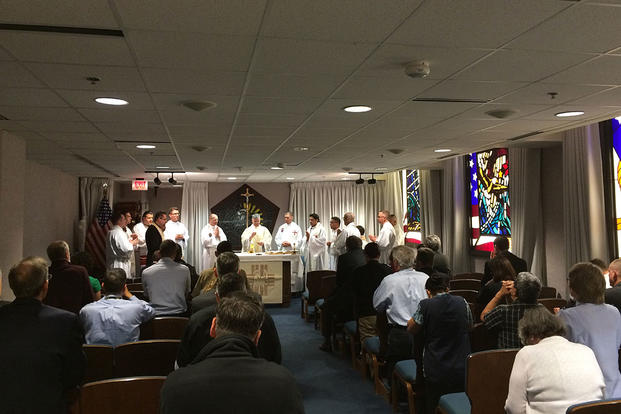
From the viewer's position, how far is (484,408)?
2.64m

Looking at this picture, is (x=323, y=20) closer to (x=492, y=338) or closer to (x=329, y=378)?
(x=492, y=338)

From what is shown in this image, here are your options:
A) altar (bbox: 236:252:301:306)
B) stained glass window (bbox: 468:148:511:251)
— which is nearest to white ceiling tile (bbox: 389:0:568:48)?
stained glass window (bbox: 468:148:511:251)

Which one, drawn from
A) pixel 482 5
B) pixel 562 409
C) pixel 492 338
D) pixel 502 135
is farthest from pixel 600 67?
pixel 502 135

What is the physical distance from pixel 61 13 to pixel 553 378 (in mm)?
2669

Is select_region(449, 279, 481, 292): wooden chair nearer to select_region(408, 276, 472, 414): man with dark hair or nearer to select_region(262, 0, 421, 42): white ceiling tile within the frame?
select_region(408, 276, 472, 414): man with dark hair

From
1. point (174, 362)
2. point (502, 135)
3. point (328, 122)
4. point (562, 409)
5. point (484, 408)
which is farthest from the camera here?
point (502, 135)

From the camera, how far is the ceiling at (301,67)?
218cm

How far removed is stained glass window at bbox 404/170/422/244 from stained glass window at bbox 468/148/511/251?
2344 millimetres

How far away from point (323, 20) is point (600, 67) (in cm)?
204

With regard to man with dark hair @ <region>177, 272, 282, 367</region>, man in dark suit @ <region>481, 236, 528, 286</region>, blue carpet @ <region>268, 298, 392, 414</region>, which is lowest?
blue carpet @ <region>268, 298, 392, 414</region>

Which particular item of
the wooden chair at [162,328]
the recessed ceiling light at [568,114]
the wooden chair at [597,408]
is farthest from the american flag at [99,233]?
the wooden chair at [597,408]

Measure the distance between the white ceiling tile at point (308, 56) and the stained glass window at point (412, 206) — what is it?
29.5 ft

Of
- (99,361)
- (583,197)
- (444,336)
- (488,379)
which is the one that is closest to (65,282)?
(99,361)

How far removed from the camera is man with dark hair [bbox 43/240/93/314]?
13.3 feet
